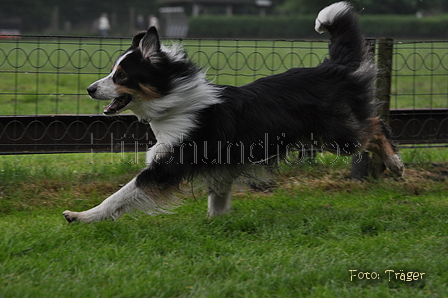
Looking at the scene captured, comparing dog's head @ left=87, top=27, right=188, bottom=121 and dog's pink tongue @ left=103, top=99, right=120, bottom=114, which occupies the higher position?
dog's head @ left=87, top=27, right=188, bottom=121

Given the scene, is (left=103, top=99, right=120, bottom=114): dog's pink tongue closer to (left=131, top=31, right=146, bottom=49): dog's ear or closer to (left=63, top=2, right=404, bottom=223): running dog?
(left=63, top=2, right=404, bottom=223): running dog

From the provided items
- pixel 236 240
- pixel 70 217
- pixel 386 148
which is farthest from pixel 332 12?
pixel 70 217

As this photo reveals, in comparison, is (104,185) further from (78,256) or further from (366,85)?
(366,85)

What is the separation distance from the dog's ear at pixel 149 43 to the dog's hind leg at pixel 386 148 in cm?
213

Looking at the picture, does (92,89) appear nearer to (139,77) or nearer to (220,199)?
(139,77)

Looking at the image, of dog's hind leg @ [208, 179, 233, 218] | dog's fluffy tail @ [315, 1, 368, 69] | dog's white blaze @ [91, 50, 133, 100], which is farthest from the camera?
dog's fluffy tail @ [315, 1, 368, 69]

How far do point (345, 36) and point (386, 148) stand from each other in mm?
1089

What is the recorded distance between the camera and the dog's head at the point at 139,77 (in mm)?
4145

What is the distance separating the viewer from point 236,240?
158 inches

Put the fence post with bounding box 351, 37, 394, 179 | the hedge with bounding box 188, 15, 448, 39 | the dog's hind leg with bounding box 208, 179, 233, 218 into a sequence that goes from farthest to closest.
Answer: the hedge with bounding box 188, 15, 448, 39 < the fence post with bounding box 351, 37, 394, 179 < the dog's hind leg with bounding box 208, 179, 233, 218

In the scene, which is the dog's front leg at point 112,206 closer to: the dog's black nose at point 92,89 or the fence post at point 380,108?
the dog's black nose at point 92,89

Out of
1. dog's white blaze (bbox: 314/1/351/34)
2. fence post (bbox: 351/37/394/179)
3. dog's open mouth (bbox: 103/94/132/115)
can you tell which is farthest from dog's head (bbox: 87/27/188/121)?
fence post (bbox: 351/37/394/179)

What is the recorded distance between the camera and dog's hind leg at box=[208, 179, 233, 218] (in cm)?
462

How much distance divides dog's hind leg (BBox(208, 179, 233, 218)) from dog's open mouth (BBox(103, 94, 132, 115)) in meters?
0.97
